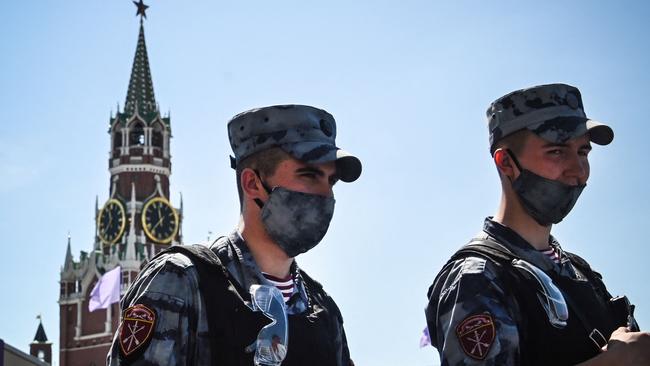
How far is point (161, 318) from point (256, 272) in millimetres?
732

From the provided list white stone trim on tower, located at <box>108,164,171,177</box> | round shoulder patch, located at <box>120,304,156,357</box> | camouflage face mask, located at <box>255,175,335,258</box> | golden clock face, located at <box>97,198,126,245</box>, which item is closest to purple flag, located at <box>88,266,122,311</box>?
golden clock face, located at <box>97,198,126,245</box>

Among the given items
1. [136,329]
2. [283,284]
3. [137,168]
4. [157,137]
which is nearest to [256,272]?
[283,284]

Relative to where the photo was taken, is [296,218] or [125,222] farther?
[125,222]

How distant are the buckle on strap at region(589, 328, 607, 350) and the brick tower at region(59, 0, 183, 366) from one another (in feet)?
291

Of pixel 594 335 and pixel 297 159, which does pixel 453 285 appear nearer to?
pixel 594 335

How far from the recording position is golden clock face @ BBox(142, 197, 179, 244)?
3740 inches

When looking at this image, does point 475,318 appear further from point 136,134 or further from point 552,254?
point 136,134

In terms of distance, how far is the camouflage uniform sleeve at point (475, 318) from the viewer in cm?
515

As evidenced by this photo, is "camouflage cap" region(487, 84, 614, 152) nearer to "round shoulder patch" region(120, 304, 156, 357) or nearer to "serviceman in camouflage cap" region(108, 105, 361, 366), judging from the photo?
"serviceman in camouflage cap" region(108, 105, 361, 366)

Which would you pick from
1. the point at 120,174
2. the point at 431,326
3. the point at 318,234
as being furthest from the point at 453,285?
the point at 120,174

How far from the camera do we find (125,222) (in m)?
95.0

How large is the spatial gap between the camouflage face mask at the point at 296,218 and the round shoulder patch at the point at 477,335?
3.26ft

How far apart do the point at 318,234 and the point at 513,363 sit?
4.16 feet

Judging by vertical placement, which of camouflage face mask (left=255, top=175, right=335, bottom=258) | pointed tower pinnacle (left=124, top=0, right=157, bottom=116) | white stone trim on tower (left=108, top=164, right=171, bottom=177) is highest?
pointed tower pinnacle (left=124, top=0, right=157, bottom=116)
